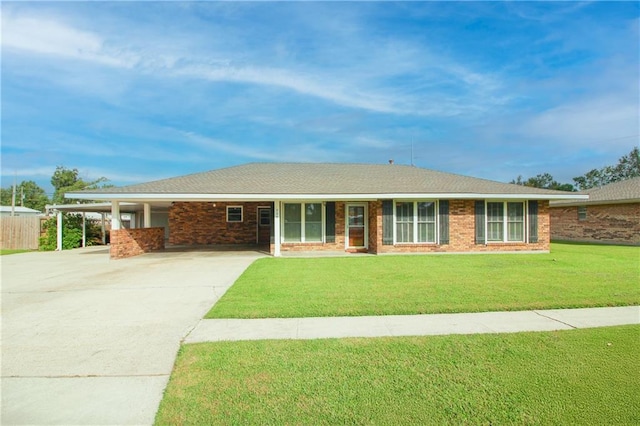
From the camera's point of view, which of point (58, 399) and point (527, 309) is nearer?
point (58, 399)

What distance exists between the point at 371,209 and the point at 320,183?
2.41 m

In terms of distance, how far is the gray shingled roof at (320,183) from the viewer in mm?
12766

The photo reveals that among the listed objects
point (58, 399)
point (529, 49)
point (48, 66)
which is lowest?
point (58, 399)

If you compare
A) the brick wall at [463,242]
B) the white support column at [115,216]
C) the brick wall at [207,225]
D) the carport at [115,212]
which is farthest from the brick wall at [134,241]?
the brick wall at [463,242]

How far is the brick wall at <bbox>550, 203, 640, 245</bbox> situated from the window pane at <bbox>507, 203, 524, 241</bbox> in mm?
8336

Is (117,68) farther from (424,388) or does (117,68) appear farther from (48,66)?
(424,388)

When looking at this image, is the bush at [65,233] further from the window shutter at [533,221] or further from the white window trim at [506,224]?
the window shutter at [533,221]

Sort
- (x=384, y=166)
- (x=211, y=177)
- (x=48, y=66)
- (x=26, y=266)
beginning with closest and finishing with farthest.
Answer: (x=26, y=266), (x=48, y=66), (x=211, y=177), (x=384, y=166)

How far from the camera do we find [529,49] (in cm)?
1405

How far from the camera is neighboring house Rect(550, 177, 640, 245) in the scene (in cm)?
1752

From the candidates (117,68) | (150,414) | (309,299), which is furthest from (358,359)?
(117,68)

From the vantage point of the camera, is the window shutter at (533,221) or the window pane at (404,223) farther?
the window shutter at (533,221)

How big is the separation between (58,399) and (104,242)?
65.6 feet

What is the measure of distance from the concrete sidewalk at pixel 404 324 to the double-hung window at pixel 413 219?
8294 millimetres
